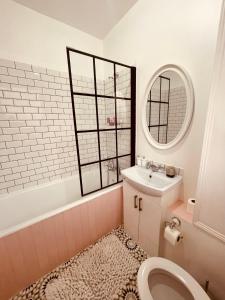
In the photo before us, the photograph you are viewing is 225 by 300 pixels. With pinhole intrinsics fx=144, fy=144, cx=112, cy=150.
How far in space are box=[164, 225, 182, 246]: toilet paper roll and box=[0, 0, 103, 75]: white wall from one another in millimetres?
2176

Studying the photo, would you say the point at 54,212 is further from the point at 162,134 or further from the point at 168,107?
the point at 168,107

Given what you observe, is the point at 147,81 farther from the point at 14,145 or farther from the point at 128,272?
the point at 128,272

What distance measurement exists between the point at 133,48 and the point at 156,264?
2101mm

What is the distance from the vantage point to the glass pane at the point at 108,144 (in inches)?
73.8

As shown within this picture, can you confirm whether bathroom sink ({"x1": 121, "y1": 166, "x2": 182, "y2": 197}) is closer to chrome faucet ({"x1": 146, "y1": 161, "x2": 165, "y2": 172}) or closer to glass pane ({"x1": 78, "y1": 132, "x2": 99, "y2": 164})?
chrome faucet ({"x1": 146, "y1": 161, "x2": 165, "y2": 172})

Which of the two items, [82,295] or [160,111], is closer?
[82,295]

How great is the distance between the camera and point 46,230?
1274 mm

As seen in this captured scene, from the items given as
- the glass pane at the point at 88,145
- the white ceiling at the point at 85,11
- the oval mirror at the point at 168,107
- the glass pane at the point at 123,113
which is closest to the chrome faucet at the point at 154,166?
the oval mirror at the point at 168,107

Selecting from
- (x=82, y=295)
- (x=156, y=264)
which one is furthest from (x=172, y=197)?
(x=82, y=295)

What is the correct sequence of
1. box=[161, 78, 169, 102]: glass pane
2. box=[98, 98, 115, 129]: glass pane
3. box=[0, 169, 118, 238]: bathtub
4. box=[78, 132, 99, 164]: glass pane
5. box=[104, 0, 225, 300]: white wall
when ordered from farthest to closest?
box=[78, 132, 99, 164]: glass pane → box=[98, 98, 115, 129]: glass pane → box=[0, 169, 118, 238]: bathtub → box=[161, 78, 169, 102]: glass pane → box=[104, 0, 225, 300]: white wall

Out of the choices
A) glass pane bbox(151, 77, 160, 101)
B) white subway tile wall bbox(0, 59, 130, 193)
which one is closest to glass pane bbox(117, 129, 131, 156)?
white subway tile wall bbox(0, 59, 130, 193)

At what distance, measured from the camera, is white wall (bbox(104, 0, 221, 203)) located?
3.64ft

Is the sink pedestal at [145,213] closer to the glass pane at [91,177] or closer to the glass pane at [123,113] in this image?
the glass pane at [91,177]

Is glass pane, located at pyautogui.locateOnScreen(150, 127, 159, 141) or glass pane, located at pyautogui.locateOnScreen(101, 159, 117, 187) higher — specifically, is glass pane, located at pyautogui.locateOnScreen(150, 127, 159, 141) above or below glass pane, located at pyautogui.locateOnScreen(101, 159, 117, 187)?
above
